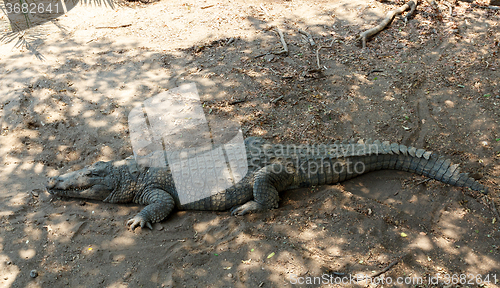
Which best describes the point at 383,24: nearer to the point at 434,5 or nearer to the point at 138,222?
the point at 434,5

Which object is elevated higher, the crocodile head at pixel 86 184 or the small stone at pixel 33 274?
the crocodile head at pixel 86 184

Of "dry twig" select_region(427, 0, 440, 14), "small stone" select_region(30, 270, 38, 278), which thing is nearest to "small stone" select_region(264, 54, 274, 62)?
"dry twig" select_region(427, 0, 440, 14)

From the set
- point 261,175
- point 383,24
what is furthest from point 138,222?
point 383,24

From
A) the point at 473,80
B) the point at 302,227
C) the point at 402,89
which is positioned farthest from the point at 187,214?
the point at 473,80

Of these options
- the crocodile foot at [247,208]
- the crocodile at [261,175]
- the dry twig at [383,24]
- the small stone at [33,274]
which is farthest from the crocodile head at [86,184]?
the dry twig at [383,24]

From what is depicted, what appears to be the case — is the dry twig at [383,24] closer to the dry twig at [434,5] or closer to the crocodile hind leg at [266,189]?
the dry twig at [434,5]

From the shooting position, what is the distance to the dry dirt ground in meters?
3.85

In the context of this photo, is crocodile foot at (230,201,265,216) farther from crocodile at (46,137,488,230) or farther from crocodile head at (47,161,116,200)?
crocodile head at (47,161,116,200)

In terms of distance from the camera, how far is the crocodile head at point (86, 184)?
16.2 feet

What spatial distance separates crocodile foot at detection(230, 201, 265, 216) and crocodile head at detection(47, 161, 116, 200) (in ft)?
Answer: 6.35

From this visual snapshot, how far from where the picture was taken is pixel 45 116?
20.6ft

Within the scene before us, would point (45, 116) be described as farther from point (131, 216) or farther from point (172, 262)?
point (172, 262)

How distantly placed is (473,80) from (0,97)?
9.41m

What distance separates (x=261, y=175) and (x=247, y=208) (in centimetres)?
51
